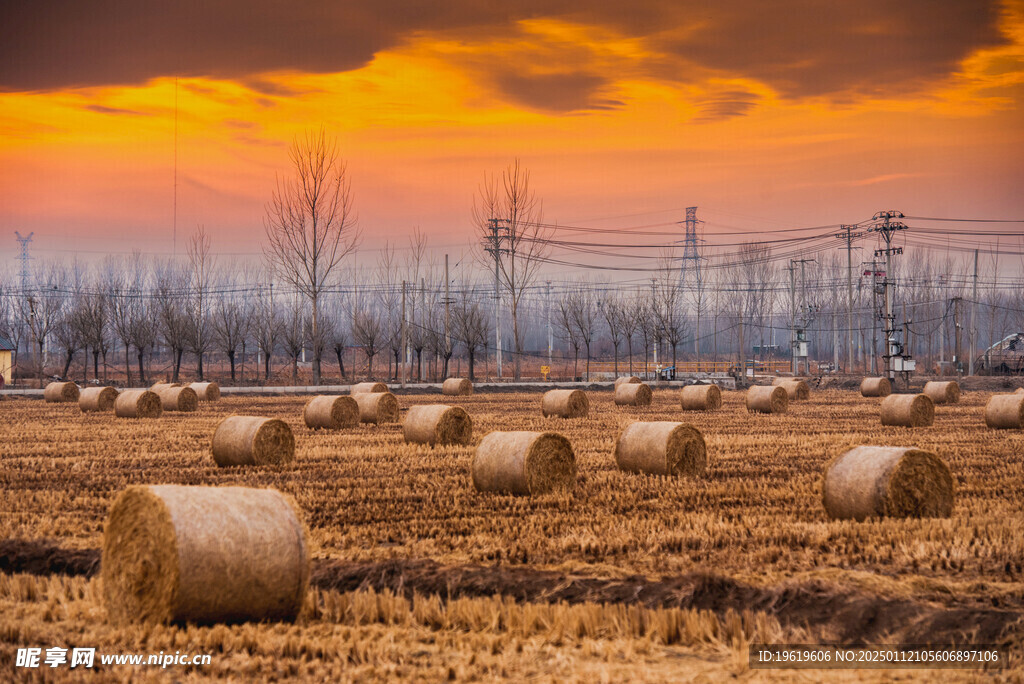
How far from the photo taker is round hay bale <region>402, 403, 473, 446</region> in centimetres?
1884

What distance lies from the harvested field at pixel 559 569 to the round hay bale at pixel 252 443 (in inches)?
12.5

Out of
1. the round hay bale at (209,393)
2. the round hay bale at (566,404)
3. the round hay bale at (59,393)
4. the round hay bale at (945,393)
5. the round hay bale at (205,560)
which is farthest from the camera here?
the round hay bale at (209,393)

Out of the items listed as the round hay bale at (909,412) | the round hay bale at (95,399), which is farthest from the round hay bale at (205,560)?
the round hay bale at (95,399)

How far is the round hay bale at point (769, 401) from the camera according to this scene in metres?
29.5

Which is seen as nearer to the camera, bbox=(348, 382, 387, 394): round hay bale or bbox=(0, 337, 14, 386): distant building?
bbox=(348, 382, 387, 394): round hay bale

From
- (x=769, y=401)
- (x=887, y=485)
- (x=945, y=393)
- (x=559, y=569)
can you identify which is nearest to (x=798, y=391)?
(x=945, y=393)

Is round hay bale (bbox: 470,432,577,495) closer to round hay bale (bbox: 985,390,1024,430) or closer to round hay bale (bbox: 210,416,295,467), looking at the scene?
round hay bale (bbox: 210,416,295,467)

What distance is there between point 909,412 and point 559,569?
17195 millimetres

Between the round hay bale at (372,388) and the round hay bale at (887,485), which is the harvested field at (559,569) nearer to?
the round hay bale at (887,485)

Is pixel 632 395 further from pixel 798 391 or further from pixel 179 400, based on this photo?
pixel 179 400

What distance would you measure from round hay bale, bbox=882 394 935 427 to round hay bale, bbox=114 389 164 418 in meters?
18.4

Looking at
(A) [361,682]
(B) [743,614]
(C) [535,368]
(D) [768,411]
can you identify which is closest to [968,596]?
(B) [743,614]

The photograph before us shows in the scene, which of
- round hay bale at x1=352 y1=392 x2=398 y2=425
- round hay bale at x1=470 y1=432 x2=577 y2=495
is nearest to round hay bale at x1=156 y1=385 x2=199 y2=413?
round hay bale at x1=352 y1=392 x2=398 y2=425

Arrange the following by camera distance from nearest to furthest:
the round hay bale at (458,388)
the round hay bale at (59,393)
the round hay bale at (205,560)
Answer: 1. the round hay bale at (205,560)
2. the round hay bale at (59,393)
3. the round hay bale at (458,388)
